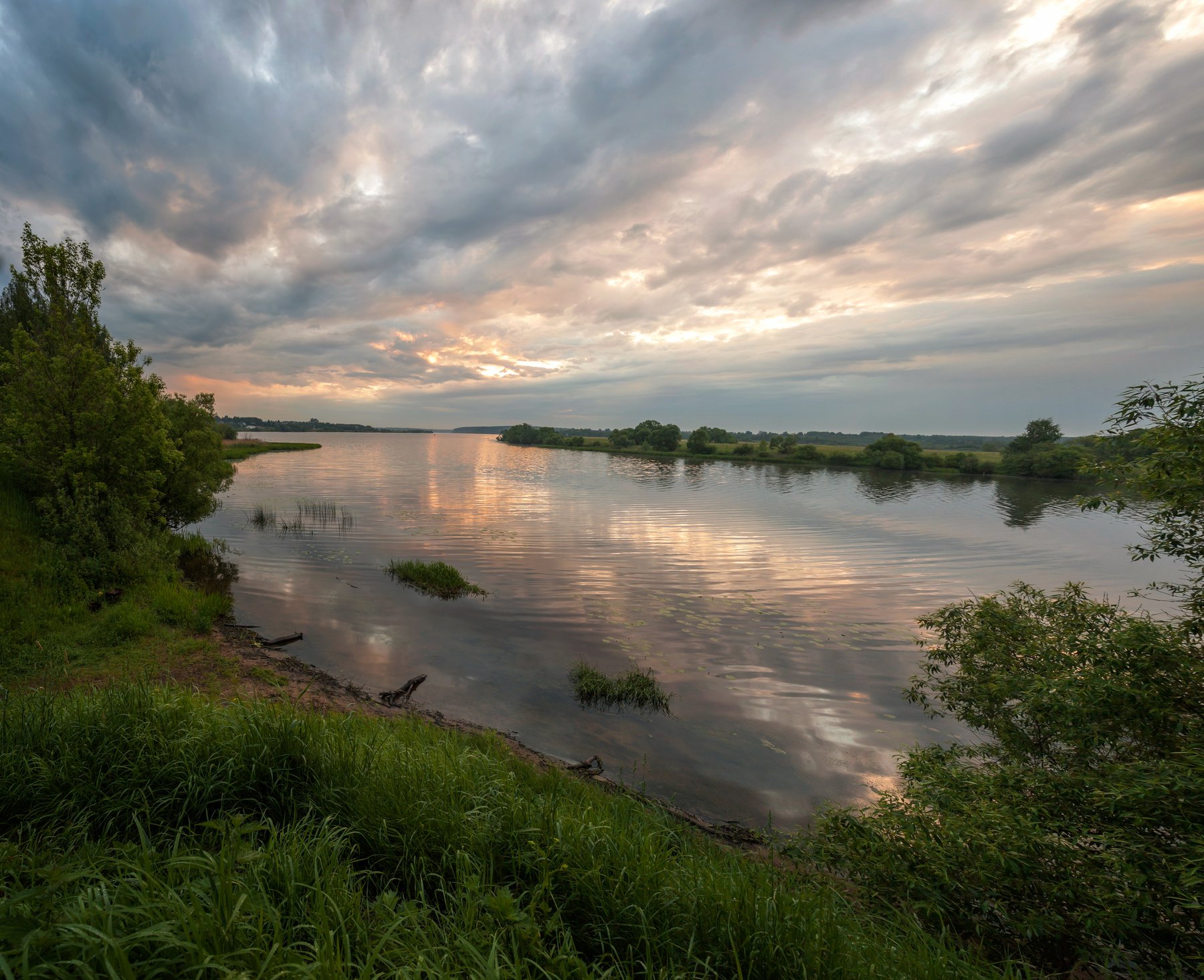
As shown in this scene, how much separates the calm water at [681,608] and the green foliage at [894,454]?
5585 cm

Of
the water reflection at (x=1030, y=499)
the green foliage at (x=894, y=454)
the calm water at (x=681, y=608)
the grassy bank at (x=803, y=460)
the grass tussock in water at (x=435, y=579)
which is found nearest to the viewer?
the calm water at (x=681, y=608)

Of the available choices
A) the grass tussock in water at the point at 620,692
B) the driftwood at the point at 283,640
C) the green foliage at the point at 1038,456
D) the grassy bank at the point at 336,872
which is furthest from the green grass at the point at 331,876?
the green foliage at the point at 1038,456

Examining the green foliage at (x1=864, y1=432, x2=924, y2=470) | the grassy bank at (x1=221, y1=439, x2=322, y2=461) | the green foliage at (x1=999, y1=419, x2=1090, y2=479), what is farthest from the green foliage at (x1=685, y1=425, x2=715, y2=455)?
the grassy bank at (x1=221, y1=439, x2=322, y2=461)

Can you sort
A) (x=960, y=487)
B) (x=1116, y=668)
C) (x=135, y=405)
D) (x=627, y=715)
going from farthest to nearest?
(x=960, y=487) → (x=135, y=405) → (x=627, y=715) → (x=1116, y=668)

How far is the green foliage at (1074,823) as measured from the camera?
454 centimetres

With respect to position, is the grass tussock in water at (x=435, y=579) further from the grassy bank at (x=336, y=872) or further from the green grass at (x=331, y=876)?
the green grass at (x=331, y=876)

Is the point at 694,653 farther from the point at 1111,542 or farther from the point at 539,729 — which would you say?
the point at 1111,542

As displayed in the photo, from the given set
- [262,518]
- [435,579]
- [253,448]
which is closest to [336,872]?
[435,579]

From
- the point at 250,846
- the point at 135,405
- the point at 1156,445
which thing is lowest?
the point at 250,846

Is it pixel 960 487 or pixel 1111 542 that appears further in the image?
pixel 960 487

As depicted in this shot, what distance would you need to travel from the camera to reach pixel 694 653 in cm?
1567

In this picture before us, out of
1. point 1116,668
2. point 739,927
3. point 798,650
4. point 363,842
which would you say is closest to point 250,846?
point 363,842

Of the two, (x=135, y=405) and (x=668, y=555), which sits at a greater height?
(x=135, y=405)

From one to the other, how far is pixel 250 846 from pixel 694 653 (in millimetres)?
13916
